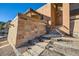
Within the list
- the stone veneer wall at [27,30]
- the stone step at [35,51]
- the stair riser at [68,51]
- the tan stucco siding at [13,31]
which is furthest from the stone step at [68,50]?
the tan stucco siding at [13,31]

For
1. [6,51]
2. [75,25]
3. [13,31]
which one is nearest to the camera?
[6,51]

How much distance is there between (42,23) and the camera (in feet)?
7.14

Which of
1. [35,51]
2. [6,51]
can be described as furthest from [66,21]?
[6,51]

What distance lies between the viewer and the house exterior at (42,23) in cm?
159

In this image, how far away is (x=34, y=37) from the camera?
186 cm

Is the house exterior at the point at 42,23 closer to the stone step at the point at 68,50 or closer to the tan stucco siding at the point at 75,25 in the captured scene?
the tan stucco siding at the point at 75,25

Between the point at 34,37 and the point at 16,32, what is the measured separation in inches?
16.2

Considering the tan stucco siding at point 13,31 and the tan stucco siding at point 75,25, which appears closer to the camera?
the tan stucco siding at point 13,31

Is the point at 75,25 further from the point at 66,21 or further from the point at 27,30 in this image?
the point at 27,30

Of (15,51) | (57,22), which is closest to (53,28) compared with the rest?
(57,22)

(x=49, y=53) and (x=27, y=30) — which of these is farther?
(x=27, y=30)

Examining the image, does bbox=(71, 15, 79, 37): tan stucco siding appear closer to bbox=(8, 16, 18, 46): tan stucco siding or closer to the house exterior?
the house exterior

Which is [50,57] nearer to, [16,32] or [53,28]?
[16,32]

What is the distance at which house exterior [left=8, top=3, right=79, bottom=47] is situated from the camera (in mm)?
1593
